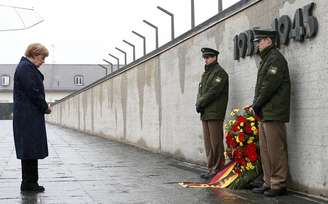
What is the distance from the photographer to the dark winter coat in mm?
7336

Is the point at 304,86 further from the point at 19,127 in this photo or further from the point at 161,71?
the point at 161,71

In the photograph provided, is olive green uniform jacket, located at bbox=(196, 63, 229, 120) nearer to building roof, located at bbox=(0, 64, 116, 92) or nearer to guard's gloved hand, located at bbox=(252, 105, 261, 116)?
guard's gloved hand, located at bbox=(252, 105, 261, 116)

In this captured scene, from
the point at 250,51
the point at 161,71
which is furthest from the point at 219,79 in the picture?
the point at 161,71

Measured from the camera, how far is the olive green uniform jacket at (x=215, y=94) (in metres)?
8.41

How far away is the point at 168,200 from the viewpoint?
6574 millimetres

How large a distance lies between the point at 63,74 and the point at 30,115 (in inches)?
3462

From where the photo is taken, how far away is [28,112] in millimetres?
7367

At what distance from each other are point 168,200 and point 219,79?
247cm

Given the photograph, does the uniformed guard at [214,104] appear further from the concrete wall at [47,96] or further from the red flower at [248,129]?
the concrete wall at [47,96]

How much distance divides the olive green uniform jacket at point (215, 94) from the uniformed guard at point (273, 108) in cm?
158

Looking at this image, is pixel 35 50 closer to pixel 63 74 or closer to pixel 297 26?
pixel 297 26

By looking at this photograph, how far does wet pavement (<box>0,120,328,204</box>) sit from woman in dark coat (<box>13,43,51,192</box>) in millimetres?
374

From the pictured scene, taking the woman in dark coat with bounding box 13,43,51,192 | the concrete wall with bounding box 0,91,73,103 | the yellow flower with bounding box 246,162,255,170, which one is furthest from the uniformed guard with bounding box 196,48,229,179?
the concrete wall with bounding box 0,91,73,103

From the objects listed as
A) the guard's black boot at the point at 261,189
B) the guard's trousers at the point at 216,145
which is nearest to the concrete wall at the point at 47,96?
the guard's trousers at the point at 216,145
